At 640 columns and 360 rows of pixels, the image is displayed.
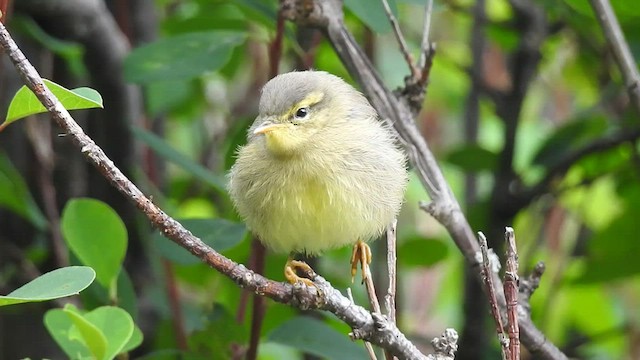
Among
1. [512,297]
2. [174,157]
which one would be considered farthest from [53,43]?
[512,297]

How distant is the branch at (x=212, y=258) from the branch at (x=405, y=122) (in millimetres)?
571

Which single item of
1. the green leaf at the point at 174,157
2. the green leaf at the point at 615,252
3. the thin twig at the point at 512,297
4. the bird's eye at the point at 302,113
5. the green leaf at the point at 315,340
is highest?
the bird's eye at the point at 302,113

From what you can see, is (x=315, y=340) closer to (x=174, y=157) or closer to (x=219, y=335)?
(x=219, y=335)

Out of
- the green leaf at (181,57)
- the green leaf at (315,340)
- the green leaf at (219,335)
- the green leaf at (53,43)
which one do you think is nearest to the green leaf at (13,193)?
the green leaf at (53,43)

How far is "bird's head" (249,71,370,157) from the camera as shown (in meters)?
2.82

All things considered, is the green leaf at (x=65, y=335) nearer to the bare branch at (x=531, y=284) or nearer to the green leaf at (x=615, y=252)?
the bare branch at (x=531, y=284)

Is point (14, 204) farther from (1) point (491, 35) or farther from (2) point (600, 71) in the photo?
(2) point (600, 71)

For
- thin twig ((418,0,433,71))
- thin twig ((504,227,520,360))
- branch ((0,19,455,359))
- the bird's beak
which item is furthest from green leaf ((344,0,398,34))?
thin twig ((504,227,520,360))

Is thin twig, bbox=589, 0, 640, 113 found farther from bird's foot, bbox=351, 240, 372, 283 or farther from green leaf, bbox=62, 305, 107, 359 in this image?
green leaf, bbox=62, 305, 107, 359

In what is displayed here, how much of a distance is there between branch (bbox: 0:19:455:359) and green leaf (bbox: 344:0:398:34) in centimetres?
91

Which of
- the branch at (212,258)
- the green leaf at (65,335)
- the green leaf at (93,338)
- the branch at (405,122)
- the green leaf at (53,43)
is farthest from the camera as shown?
the green leaf at (53,43)

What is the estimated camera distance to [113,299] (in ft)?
9.04

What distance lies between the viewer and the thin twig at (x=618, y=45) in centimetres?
266

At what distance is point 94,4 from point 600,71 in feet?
7.28
